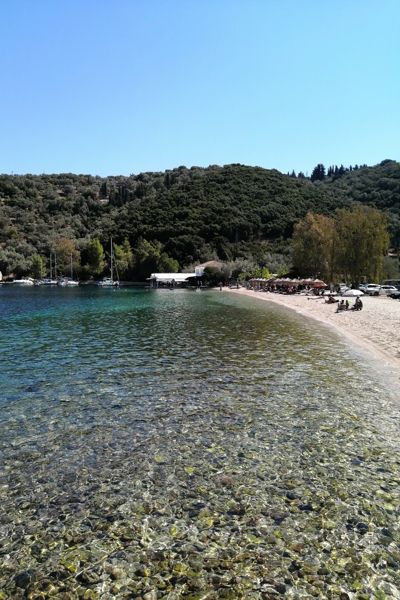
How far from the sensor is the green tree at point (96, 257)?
115125 millimetres

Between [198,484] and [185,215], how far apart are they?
121731 millimetres

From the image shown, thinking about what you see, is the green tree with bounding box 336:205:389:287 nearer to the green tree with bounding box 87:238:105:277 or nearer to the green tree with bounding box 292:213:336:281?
the green tree with bounding box 292:213:336:281

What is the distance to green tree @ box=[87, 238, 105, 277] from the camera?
115 m

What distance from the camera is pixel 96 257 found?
380ft

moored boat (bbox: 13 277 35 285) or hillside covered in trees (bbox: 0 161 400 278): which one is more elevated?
hillside covered in trees (bbox: 0 161 400 278)

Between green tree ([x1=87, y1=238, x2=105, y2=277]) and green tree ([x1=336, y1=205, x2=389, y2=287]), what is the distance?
237ft

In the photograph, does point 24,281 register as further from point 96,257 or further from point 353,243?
point 353,243

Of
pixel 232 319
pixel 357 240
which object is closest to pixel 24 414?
pixel 232 319

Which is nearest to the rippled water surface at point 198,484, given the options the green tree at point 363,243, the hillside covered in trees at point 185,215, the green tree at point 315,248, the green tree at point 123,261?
the green tree at point 363,243

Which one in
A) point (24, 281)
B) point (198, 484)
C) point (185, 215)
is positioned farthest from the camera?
point (185, 215)

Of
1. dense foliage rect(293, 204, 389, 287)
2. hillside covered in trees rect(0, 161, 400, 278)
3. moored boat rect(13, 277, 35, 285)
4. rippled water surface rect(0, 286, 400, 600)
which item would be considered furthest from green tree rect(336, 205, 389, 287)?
moored boat rect(13, 277, 35, 285)

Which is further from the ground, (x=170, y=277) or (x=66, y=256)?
(x=66, y=256)

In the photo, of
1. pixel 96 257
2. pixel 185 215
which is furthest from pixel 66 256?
pixel 185 215

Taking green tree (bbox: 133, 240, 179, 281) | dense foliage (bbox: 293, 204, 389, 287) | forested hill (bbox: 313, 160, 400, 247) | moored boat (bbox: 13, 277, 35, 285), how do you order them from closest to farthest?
dense foliage (bbox: 293, 204, 389, 287) < forested hill (bbox: 313, 160, 400, 247) < green tree (bbox: 133, 240, 179, 281) < moored boat (bbox: 13, 277, 35, 285)
